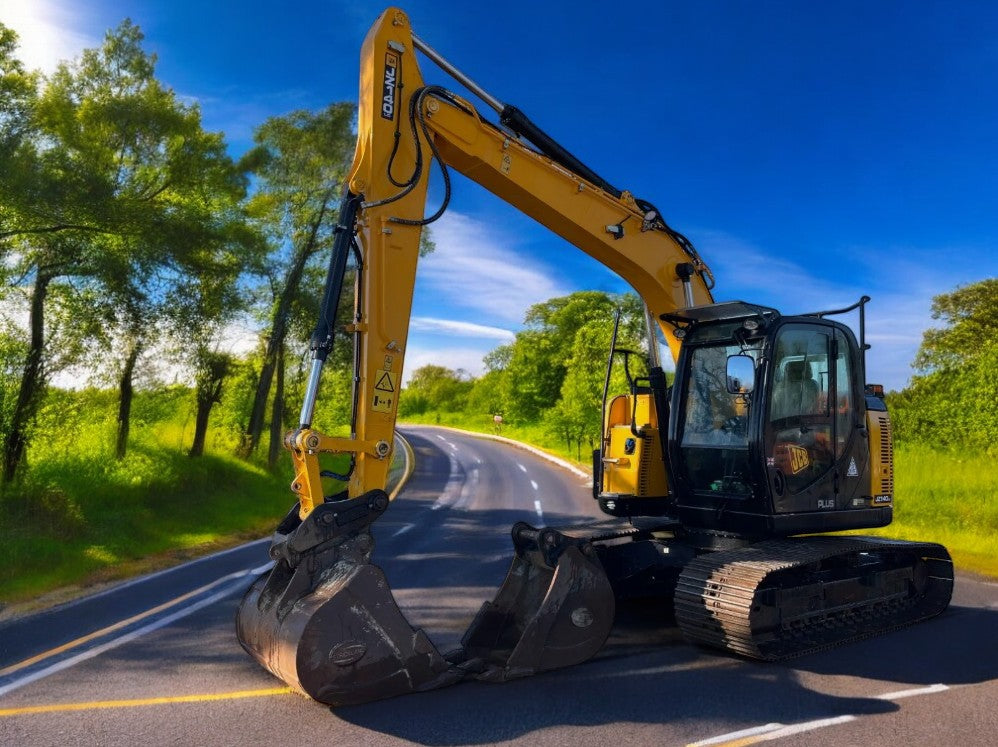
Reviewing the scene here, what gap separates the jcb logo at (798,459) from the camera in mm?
6703

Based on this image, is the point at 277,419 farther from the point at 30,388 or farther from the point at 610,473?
the point at 610,473

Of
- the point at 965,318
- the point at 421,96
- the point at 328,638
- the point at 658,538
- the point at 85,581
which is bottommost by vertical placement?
the point at 85,581

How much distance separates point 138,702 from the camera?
506cm

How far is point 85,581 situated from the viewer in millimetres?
9797

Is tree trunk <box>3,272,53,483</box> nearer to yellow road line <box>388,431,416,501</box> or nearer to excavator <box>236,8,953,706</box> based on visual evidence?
yellow road line <box>388,431,416,501</box>

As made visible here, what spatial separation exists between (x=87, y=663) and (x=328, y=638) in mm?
2747

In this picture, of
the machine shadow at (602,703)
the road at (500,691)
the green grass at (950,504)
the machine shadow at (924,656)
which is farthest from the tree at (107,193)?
the green grass at (950,504)

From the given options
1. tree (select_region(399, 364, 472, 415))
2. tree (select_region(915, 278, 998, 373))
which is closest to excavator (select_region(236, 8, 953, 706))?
tree (select_region(915, 278, 998, 373))

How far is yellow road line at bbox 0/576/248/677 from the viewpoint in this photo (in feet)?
19.4

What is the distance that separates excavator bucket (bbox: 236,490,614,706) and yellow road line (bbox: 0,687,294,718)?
0.29m

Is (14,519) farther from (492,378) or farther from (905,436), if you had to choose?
(492,378)

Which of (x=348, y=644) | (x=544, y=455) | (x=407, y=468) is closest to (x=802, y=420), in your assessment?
(x=348, y=644)

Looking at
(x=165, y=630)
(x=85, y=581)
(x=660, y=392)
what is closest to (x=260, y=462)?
(x=85, y=581)

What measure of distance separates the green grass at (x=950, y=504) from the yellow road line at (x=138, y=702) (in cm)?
992
